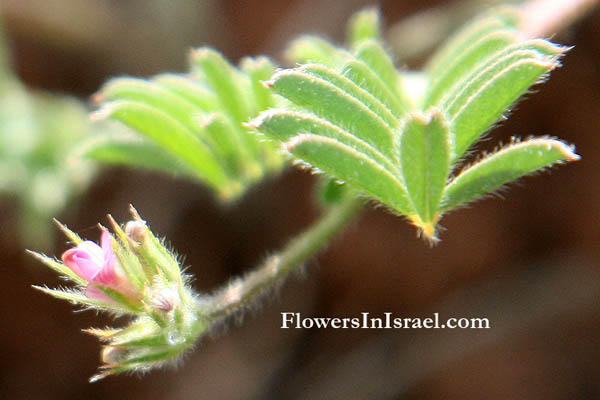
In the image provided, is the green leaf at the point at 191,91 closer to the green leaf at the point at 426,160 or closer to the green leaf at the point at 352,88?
the green leaf at the point at 352,88

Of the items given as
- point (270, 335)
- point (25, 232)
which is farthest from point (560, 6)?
point (25, 232)

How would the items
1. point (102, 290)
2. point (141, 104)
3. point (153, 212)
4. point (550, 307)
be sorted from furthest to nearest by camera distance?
point (153, 212) < point (550, 307) < point (141, 104) < point (102, 290)

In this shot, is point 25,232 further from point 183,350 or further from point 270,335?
point 183,350

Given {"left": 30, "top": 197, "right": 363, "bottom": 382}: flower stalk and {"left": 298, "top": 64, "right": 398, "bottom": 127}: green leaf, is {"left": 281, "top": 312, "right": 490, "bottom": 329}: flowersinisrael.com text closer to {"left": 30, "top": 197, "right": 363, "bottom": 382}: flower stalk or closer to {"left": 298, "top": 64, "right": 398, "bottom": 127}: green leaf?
{"left": 30, "top": 197, "right": 363, "bottom": 382}: flower stalk

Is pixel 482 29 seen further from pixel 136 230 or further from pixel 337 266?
pixel 337 266

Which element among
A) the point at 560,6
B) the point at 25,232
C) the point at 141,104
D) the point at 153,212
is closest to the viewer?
the point at 141,104

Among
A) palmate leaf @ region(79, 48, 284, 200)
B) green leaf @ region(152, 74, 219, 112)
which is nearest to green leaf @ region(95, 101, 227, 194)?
palmate leaf @ region(79, 48, 284, 200)

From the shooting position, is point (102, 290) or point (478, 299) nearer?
point (102, 290)
